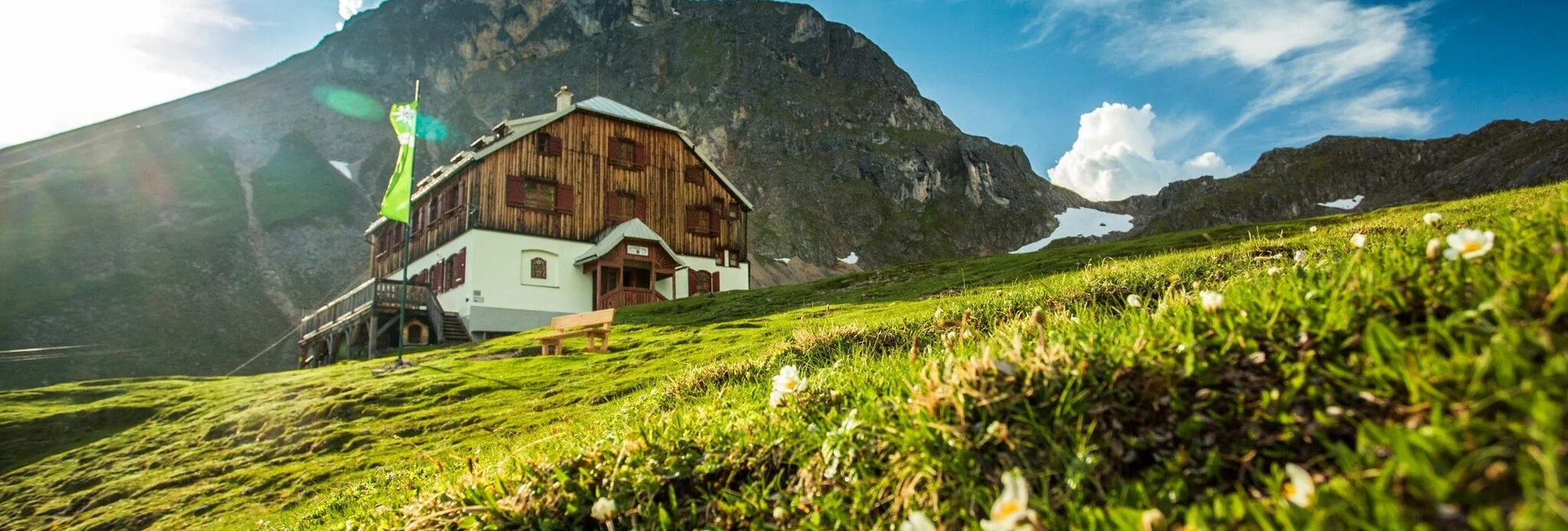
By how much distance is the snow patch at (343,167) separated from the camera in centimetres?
13088

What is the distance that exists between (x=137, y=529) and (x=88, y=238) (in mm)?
106346

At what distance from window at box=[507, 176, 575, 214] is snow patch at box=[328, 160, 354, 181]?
102m

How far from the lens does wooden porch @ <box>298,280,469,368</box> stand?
1517 inches

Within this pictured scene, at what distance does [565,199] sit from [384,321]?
1106 centimetres

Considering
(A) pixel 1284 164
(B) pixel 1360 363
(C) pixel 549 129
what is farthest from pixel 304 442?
(A) pixel 1284 164

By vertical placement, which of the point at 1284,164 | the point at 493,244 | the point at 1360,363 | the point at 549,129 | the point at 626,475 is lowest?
the point at 626,475

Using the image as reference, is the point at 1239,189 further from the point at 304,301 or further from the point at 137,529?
the point at 137,529

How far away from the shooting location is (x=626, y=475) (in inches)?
168

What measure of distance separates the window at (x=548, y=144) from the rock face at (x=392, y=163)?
48.1 m

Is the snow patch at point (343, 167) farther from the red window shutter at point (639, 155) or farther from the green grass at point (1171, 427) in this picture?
the green grass at point (1171, 427)

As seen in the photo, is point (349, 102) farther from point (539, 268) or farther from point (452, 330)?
point (452, 330)

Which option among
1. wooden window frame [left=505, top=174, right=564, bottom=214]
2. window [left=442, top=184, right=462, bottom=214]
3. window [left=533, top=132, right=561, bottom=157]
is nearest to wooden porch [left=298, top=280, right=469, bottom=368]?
window [left=442, top=184, right=462, bottom=214]

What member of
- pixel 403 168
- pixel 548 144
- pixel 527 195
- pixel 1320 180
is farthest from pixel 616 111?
pixel 1320 180

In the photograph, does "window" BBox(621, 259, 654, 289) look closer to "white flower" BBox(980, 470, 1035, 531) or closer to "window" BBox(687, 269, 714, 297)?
"window" BBox(687, 269, 714, 297)
